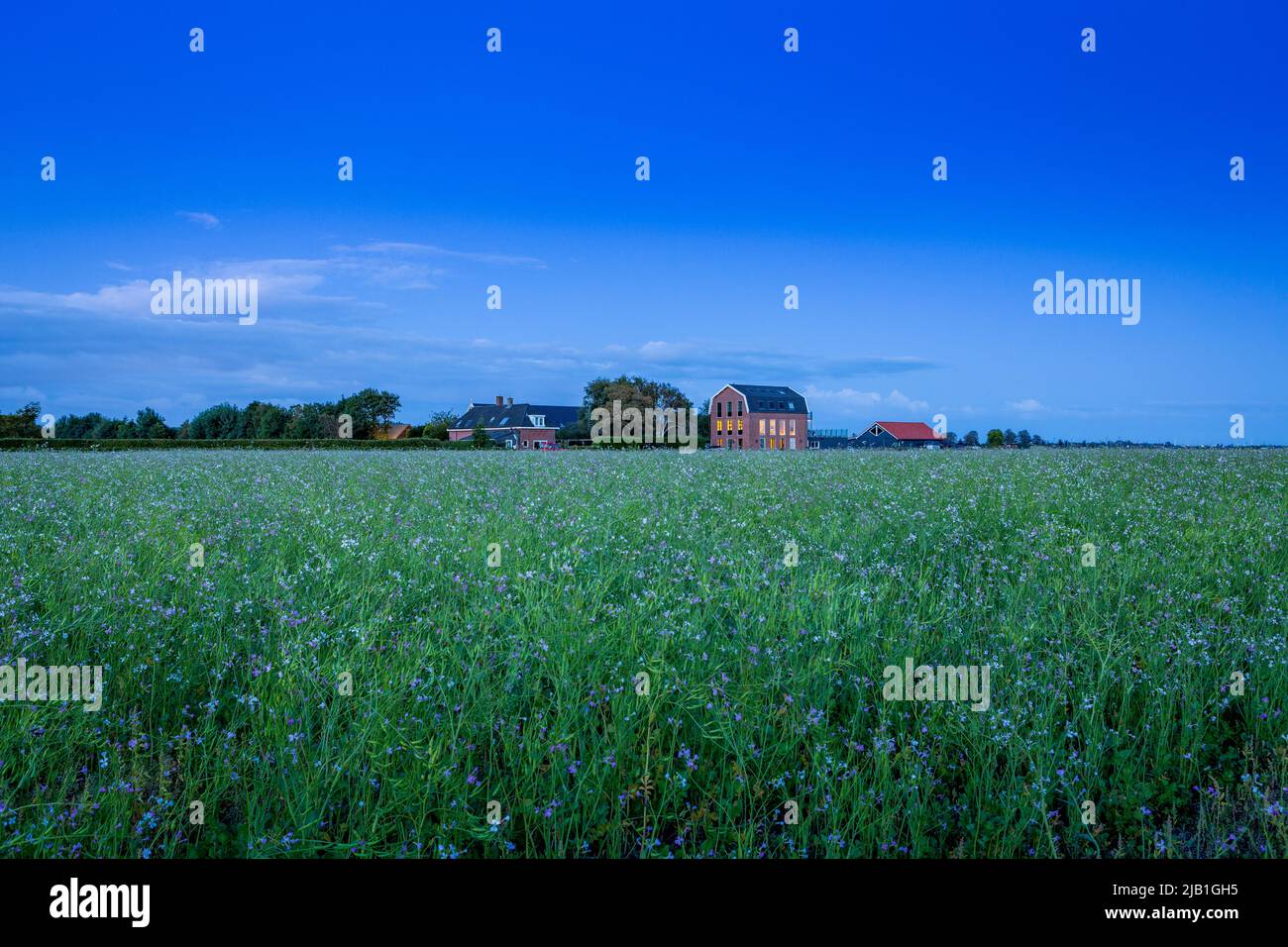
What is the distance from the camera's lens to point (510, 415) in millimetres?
114562

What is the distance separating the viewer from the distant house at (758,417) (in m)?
101

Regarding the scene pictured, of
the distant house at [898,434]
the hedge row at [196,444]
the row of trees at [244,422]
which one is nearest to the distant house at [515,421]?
the row of trees at [244,422]

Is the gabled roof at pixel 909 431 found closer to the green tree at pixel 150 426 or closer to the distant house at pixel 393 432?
the distant house at pixel 393 432

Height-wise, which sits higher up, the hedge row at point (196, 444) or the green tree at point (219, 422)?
the green tree at point (219, 422)

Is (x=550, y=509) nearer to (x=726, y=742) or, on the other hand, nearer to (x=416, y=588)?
(x=416, y=588)

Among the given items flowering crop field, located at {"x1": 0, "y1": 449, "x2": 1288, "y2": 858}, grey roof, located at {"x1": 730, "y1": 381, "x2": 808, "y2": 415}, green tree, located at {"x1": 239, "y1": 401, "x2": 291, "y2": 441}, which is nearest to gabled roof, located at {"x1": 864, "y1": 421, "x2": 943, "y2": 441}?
grey roof, located at {"x1": 730, "y1": 381, "x2": 808, "y2": 415}

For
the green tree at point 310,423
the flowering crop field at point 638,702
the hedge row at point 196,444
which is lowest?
the flowering crop field at point 638,702

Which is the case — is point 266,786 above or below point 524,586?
below

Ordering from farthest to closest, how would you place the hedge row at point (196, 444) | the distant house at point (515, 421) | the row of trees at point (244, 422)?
the distant house at point (515, 421)
the row of trees at point (244, 422)
the hedge row at point (196, 444)

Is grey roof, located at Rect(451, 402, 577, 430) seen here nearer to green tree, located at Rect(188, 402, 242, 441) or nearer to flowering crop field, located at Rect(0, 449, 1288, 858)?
green tree, located at Rect(188, 402, 242, 441)

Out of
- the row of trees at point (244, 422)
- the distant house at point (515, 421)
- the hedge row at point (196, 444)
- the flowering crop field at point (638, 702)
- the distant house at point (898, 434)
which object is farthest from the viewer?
the distant house at point (898, 434)

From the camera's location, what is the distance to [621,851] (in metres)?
3.28
